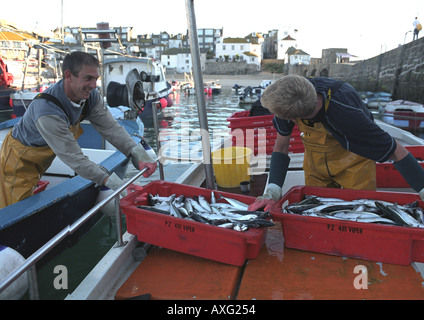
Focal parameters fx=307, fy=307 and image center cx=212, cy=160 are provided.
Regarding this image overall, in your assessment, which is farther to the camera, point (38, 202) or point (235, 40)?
point (235, 40)

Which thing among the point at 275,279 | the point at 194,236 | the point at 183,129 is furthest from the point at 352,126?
the point at 183,129

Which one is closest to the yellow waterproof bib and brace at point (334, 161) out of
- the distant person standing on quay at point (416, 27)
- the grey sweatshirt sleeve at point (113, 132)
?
the grey sweatshirt sleeve at point (113, 132)

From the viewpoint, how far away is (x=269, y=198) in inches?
112

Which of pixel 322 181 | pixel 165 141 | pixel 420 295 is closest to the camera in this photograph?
pixel 420 295

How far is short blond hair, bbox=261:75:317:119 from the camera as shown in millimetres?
2408

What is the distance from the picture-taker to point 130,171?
31.8ft

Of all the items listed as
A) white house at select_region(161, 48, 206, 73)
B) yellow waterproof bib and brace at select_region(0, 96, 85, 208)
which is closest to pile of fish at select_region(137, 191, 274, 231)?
yellow waterproof bib and brace at select_region(0, 96, 85, 208)

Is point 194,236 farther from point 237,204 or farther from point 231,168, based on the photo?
point 231,168

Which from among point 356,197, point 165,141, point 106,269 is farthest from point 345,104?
point 165,141

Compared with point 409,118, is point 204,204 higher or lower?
higher

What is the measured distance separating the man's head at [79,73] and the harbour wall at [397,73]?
20.1 metres

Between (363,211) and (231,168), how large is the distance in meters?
2.32

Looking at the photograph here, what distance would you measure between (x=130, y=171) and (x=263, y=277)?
309 inches

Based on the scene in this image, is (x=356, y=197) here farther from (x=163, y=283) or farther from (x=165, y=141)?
(x=165, y=141)
